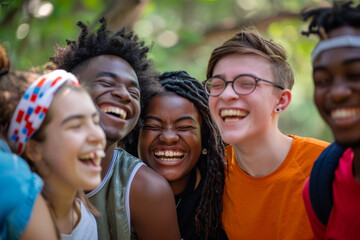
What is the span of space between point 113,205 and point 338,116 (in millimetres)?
1702

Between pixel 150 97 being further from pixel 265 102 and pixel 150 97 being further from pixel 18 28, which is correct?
pixel 18 28

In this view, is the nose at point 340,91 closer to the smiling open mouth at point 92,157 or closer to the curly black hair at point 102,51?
the smiling open mouth at point 92,157

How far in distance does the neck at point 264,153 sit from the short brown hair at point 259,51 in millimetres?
480

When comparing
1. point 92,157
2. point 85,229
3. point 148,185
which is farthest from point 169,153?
point 92,157

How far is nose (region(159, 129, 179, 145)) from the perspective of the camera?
3479mm

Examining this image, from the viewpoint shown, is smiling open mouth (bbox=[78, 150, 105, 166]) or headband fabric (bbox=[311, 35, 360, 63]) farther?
smiling open mouth (bbox=[78, 150, 105, 166])

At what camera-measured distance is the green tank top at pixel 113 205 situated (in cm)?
301

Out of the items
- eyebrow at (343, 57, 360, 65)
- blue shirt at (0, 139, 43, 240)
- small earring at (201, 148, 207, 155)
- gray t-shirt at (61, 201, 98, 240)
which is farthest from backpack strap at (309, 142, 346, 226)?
blue shirt at (0, 139, 43, 240)

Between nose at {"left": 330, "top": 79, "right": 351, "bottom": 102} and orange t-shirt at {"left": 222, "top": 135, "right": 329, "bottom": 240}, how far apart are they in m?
1.09

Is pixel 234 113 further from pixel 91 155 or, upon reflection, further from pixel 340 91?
pixel 91 155

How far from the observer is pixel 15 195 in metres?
2.01

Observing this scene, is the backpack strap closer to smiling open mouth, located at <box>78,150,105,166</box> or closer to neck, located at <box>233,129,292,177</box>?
neck, located at <box>233,129,292,177</box>

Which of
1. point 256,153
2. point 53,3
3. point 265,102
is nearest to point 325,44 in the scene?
point 265,102

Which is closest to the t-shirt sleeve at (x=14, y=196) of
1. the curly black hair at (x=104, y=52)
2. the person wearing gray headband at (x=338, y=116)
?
the curly black hair at (x=104, y=52)
